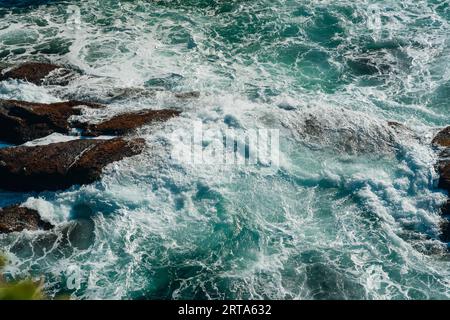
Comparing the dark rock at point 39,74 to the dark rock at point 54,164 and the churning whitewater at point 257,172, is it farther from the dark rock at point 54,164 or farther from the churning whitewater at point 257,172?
the dark rock at point 54,164

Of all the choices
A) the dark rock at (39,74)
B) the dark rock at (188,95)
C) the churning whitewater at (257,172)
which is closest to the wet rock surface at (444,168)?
the churning whitewater at (257,172)

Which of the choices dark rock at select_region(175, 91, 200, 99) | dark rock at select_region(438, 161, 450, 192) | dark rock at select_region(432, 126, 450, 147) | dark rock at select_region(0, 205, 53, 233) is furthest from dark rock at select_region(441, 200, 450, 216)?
dark rock at select_region(0, 205, 53, 233)


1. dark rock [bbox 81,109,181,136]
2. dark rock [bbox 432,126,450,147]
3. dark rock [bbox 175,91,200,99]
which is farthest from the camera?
dark rock [bbox 175,91,200,99]

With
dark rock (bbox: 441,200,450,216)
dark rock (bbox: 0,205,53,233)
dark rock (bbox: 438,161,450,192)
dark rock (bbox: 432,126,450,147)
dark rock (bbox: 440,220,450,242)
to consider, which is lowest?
dark rock (bbox: 0,205,53,233)

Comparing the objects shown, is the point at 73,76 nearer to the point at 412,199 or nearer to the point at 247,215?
the point at 247,215

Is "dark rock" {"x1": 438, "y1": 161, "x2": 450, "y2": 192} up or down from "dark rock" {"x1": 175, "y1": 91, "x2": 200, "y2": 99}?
down

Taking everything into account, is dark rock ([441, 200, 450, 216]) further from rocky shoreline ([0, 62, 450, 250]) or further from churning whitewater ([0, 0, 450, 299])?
churning whitewater ([0, 0, 450, 299])

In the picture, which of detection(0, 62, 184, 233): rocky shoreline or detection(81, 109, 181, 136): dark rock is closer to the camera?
detection(0, 62, 184, 233): rocky shoreline
